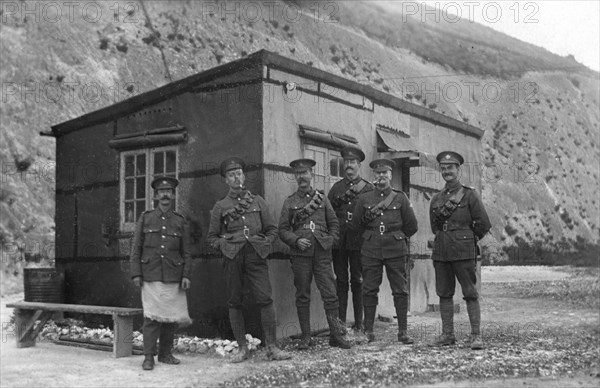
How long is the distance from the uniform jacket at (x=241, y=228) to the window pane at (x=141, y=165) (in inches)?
90.3

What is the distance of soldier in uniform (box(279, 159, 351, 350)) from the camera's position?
743 centimetres

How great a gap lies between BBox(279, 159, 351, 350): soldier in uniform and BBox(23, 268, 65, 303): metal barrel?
14.5 ft

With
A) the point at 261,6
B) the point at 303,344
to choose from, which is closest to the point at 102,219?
the point at 303,344

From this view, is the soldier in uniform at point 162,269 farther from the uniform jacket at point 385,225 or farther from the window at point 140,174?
the uniform jacket at point 385,225

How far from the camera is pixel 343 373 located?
608 cm

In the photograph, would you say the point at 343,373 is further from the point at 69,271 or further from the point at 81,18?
the point at 81,18

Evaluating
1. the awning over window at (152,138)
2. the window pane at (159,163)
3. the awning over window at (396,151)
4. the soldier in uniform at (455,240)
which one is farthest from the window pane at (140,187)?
the soldier in uniform at (455,240)

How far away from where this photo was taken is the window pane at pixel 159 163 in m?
8.92

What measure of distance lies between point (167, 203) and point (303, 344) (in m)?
2.14

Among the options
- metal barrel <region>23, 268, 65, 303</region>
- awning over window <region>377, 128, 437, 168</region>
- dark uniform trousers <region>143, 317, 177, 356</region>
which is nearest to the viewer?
dark uniform trousers <region>143, 317, 177, 356</region>

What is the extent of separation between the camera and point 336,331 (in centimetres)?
752

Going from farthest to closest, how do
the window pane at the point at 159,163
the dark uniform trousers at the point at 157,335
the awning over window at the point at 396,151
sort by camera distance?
the awning over window at the point at 396,151
the window pane at the point at 159,163
the dark uniform trousers at the point at 157,335

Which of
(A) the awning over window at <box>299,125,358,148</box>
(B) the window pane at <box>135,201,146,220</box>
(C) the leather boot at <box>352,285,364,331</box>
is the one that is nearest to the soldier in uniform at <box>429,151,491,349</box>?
(C) the leather boot at <box>352,285,364,331</box>

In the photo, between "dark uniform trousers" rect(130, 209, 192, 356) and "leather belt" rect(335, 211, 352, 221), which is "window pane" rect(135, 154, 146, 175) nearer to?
"dark uniform trousers" rect(130, 209, 192, 356)
